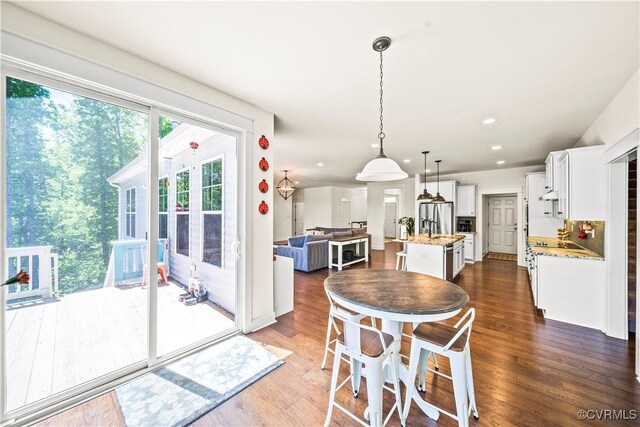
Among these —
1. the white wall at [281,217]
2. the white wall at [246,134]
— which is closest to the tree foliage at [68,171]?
the white wall at [246,134]

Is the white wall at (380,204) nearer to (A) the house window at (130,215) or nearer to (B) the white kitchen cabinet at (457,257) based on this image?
(B) the white kitchen cabinet at (457,257)

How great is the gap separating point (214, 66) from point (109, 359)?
2.64 meters

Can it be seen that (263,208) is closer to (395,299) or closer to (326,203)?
(395,299)

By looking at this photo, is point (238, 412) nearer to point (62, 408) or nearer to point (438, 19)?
point (62, 408)

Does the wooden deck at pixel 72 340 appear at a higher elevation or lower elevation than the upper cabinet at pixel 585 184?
lower

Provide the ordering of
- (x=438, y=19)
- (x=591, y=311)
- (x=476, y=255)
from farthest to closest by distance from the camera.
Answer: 1. (x=476, y=255)
2. (x=591, y=311)
3. (x=438, y=19)

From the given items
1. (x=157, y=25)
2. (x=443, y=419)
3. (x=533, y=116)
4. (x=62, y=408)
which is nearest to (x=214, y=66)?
(x=157, y=25)

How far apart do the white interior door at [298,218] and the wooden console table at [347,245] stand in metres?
5.18

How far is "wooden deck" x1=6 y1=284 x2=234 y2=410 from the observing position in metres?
1.66

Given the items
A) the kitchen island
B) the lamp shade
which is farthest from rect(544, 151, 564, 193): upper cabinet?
the lamp shade

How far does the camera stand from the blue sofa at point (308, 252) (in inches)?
224

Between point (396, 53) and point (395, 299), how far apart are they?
185 centimetres

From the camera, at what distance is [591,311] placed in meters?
2.93

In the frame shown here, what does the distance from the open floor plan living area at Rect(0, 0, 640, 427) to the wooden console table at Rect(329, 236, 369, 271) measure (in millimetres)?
2748
